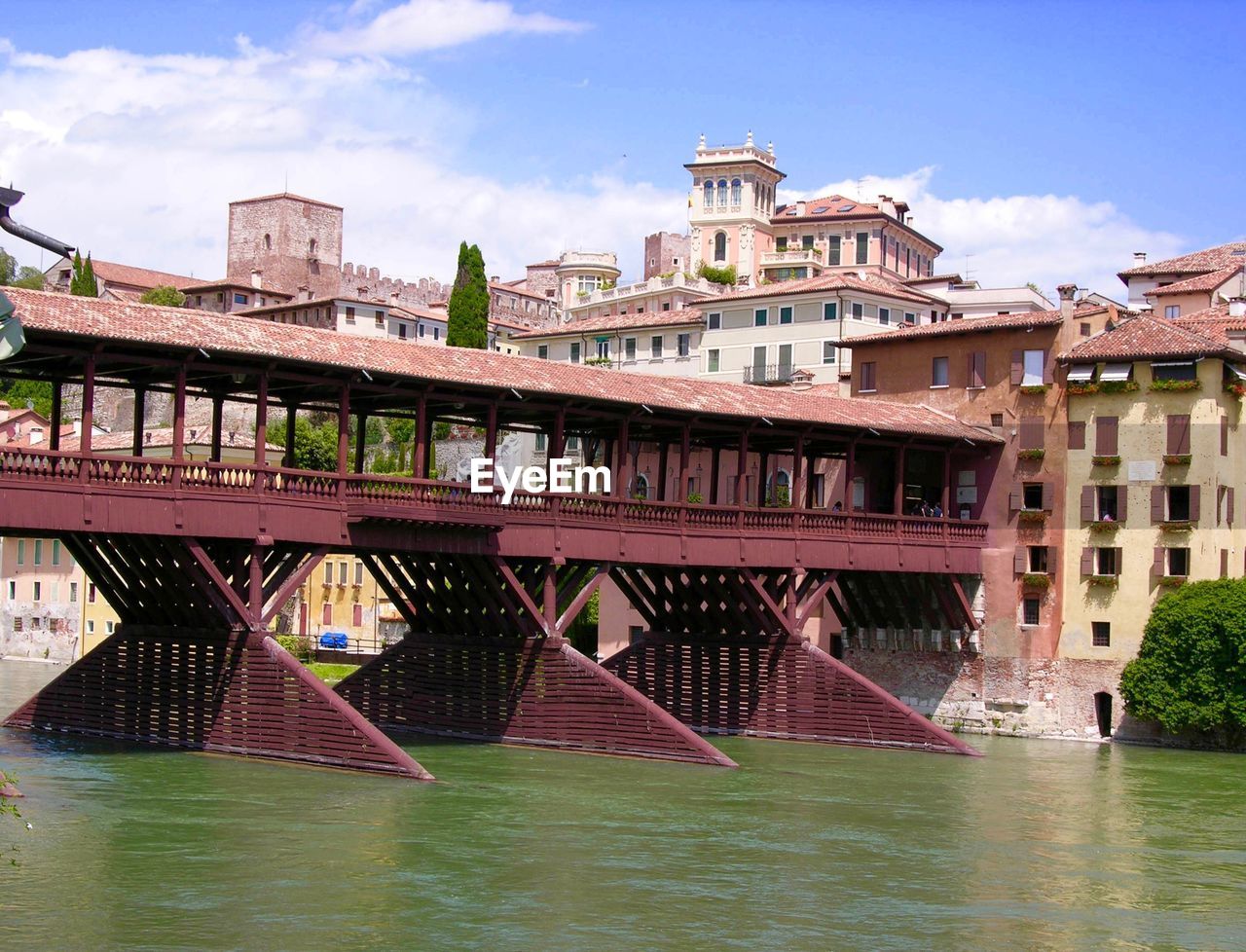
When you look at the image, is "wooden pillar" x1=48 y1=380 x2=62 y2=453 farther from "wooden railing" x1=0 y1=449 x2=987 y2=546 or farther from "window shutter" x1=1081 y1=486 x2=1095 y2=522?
"window shutter" x1=1081 y1=486 x2=1095 y2=522

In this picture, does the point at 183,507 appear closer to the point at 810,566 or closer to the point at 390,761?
the point at 390,761

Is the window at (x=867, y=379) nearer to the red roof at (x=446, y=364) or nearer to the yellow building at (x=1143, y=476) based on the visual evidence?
the red roof at (x=446, y=364)

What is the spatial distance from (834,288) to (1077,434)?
95.3ft

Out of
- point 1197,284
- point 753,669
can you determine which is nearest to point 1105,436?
point 753,669

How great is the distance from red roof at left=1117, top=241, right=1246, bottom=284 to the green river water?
1493 inches

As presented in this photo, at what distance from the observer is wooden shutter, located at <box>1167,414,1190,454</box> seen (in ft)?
142

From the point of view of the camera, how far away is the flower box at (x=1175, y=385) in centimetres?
4322

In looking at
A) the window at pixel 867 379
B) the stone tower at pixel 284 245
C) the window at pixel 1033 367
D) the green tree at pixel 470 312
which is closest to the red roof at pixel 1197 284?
the window at pixel 867 379

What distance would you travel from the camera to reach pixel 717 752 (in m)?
34.7

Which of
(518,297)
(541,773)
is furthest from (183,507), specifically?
(518,297)

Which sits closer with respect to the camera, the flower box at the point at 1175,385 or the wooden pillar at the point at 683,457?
the wooden pillar at the point at 683,457

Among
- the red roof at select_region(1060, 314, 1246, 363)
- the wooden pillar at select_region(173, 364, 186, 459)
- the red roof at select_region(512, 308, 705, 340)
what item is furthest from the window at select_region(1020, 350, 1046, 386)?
the red roof at select_region(512, 308, 705, 340)

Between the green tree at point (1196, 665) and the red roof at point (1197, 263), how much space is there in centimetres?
3031

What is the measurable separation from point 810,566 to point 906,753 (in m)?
5.21
